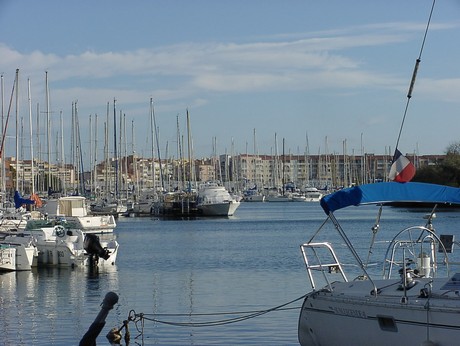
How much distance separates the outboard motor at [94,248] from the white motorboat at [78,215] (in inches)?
858

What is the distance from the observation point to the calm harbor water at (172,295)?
2394cm

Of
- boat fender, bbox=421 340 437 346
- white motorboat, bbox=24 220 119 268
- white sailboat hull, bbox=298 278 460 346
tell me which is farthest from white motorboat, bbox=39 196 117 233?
boat fender, bbox=421 340 437 346

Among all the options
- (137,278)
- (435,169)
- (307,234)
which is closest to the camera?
(137,278)

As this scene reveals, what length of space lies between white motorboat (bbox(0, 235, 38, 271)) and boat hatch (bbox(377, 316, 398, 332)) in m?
24.8

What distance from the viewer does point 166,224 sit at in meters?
96.4

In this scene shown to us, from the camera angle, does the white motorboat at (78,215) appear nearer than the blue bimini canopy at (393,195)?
No

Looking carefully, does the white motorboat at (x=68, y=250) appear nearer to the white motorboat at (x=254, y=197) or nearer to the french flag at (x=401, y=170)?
the french flag at (x=401, y=170)

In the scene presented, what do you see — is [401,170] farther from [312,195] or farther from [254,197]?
[254,197]

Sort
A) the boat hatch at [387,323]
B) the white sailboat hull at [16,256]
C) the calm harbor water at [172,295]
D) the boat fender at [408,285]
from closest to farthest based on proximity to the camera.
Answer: the boat hatch at [387,323]
the boat fender at [408,285]
the calm harbor water at [172,295]
the white sailboat hull at [16,256]

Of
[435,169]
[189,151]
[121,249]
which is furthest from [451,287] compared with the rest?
[435,169]

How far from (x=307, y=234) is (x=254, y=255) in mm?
25939

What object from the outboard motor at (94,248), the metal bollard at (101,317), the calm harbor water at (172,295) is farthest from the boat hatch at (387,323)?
the outboard motor at (94,248)

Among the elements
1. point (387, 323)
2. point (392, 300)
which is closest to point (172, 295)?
point (387, 323)

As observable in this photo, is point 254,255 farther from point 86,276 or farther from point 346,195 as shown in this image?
point 346,195
